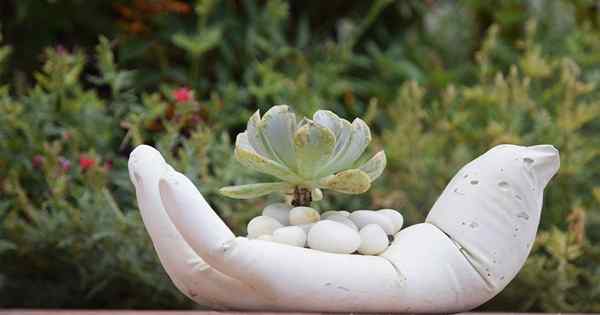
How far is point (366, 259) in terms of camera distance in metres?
1.07

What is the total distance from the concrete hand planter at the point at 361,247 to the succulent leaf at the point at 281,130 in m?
0.04

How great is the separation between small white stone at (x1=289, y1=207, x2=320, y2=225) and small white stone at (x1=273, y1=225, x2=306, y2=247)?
0.8 inches

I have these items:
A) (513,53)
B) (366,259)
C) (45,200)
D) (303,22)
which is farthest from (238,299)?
(513,53)

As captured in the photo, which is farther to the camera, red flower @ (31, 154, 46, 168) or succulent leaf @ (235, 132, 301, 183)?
red flower @ (31, 154, 46, 168)

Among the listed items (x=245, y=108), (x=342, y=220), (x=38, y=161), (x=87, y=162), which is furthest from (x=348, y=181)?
(x=245, y=108)

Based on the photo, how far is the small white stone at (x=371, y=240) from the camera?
3.61ft

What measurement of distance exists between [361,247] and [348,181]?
0.29 ft

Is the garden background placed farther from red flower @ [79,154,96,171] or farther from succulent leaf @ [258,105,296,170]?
succulent leaf @ [258,105,296,170]

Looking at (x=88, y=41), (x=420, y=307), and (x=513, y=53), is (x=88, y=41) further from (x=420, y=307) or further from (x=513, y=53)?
(x=420, y=307)

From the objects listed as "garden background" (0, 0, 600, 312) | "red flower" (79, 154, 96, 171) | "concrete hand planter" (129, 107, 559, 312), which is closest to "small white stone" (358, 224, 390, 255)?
"concrete hand planter" (129, 107, 559, 312)

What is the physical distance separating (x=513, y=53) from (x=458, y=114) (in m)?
0.61

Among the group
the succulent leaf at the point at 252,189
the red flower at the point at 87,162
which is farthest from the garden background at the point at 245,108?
the succulent leaf at the point at 252,189

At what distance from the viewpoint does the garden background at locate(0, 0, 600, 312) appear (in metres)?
2.01

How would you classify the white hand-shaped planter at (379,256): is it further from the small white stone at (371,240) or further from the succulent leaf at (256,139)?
the succulent leaf at (256,139)
